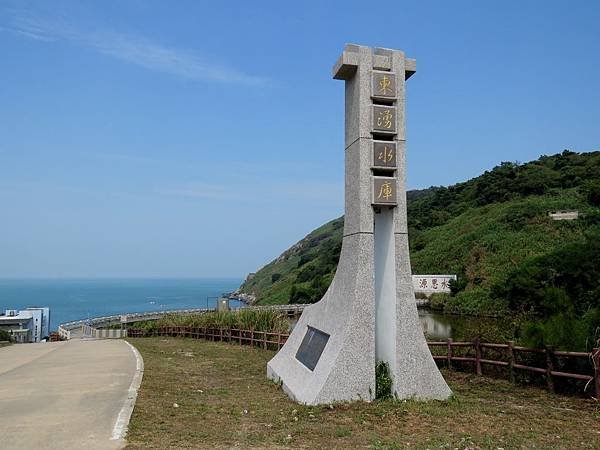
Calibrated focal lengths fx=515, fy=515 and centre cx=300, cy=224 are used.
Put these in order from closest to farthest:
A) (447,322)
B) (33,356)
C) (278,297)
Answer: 1. (33,356)
2. (447,322)
3. (278,297)

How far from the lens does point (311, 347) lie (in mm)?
9047

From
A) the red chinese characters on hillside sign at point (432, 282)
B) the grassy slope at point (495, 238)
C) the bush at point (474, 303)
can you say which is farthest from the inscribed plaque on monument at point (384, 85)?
the red chinese characters on hillside sign at point (432, 282)

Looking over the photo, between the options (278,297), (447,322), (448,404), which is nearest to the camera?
(448,404)

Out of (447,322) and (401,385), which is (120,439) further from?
(447,322)

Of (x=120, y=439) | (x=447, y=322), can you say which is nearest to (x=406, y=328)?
(x=120, y=439)

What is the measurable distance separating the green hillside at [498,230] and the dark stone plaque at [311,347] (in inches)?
689

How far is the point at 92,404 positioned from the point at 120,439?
2.26 metres

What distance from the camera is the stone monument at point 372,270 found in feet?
25.6

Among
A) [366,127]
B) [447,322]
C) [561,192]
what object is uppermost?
[561,192]

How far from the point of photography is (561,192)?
179ft

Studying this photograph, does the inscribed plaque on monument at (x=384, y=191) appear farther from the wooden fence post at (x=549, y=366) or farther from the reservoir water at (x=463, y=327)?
the reservoir water at (x=463, y=327)

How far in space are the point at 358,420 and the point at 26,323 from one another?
1998 inches

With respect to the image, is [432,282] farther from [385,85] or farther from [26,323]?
[385,85]

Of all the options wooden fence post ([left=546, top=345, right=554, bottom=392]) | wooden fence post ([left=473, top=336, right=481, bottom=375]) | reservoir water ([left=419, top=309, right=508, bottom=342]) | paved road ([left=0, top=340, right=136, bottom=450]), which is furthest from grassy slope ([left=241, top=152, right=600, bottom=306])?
paved road ([left=0, top=340, right=136, bottom=450])
